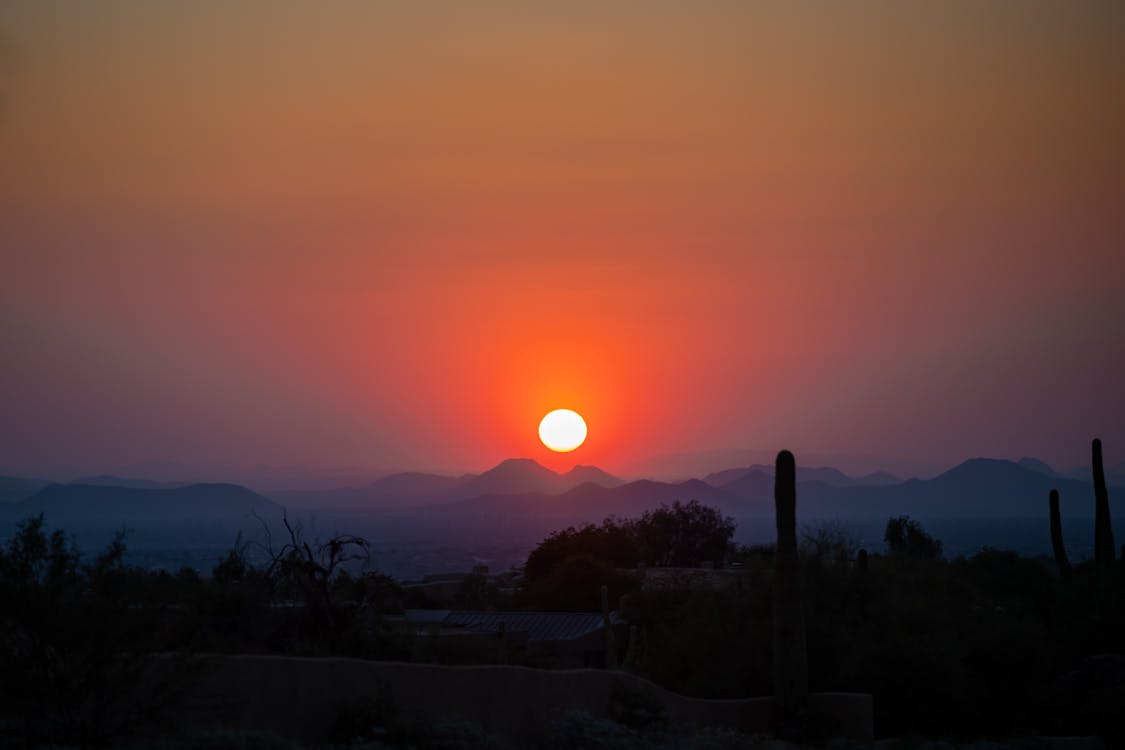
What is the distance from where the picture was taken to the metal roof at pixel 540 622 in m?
42.4

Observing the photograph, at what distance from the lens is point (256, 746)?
14.7 meters

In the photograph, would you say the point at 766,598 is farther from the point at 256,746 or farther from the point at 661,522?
the point at 661,522

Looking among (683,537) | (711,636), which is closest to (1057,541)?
(711,636)

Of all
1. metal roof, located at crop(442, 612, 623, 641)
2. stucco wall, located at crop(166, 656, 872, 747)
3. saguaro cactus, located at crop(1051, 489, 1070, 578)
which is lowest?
stucco wall, located at crop(166, 656, 872, 747)

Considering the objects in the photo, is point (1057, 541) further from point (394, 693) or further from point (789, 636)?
point (394, 693)

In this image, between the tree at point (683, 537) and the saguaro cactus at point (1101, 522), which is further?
the tree at point (683, 537)

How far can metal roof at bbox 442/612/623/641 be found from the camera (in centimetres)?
4241

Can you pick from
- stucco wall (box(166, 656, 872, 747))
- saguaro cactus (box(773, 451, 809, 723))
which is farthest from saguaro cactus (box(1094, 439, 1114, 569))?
stucco wall (box(166, 656, 872, 747))

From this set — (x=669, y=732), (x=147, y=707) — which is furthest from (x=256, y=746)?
(x=669, y=732)

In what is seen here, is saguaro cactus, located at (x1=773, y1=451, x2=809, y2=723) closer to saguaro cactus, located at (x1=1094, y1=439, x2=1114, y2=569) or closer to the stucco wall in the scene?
the stucco wall

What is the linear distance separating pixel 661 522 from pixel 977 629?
6120 centimetres

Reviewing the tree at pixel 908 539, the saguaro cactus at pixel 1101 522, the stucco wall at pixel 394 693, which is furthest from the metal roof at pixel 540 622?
the tree at pixel 908 539

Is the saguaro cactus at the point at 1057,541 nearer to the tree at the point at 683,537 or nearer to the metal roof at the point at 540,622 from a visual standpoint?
the metal roof at the point at 540,622

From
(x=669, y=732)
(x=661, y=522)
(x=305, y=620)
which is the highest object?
(x=661, y=522)
